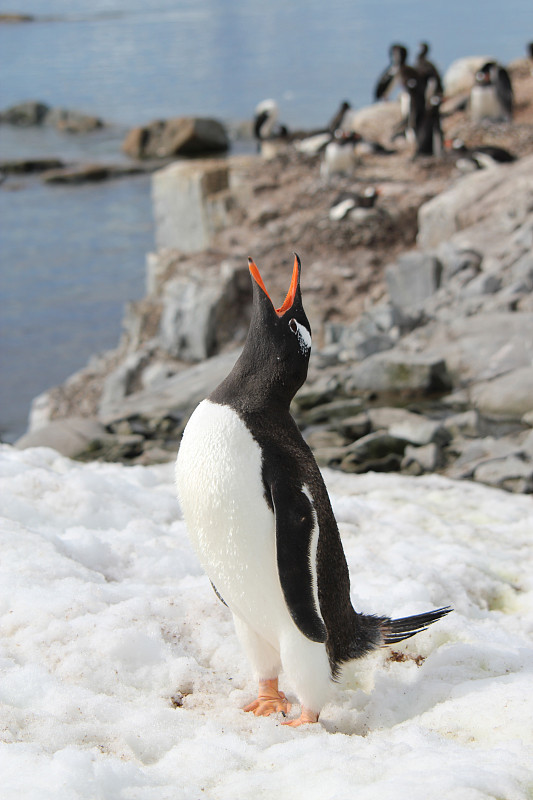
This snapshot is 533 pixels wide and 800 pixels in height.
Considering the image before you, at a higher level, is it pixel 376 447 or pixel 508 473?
pixel 508 473

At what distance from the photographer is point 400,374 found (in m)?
7.68

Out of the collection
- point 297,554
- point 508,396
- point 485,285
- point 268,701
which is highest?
point 297,554

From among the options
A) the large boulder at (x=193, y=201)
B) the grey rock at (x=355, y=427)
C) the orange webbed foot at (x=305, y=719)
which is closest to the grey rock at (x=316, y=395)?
the grey rock at (x=355, y=427)

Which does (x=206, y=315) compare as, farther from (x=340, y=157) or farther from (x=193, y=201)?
(x=340, y=157)

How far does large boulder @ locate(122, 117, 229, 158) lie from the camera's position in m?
30.7

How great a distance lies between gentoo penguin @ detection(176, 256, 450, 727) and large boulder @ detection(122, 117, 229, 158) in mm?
29184

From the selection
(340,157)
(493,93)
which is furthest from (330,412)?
(493,93)

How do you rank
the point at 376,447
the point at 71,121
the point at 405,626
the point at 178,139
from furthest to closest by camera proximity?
the point at 71,121 < the point at 178,139 < the point at 376,447 < the point at 405,626

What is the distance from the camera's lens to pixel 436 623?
3488 mm

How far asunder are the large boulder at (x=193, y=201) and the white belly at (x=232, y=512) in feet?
40.5

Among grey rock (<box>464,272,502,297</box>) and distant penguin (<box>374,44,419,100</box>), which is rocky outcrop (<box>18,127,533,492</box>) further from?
distant penguin (<box>374,44,419,100</box>)

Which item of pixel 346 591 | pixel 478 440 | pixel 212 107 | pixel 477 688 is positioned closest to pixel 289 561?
pixel 346 591

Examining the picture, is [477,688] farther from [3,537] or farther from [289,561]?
[3,537]

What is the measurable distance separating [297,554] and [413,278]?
8043 millimetres
